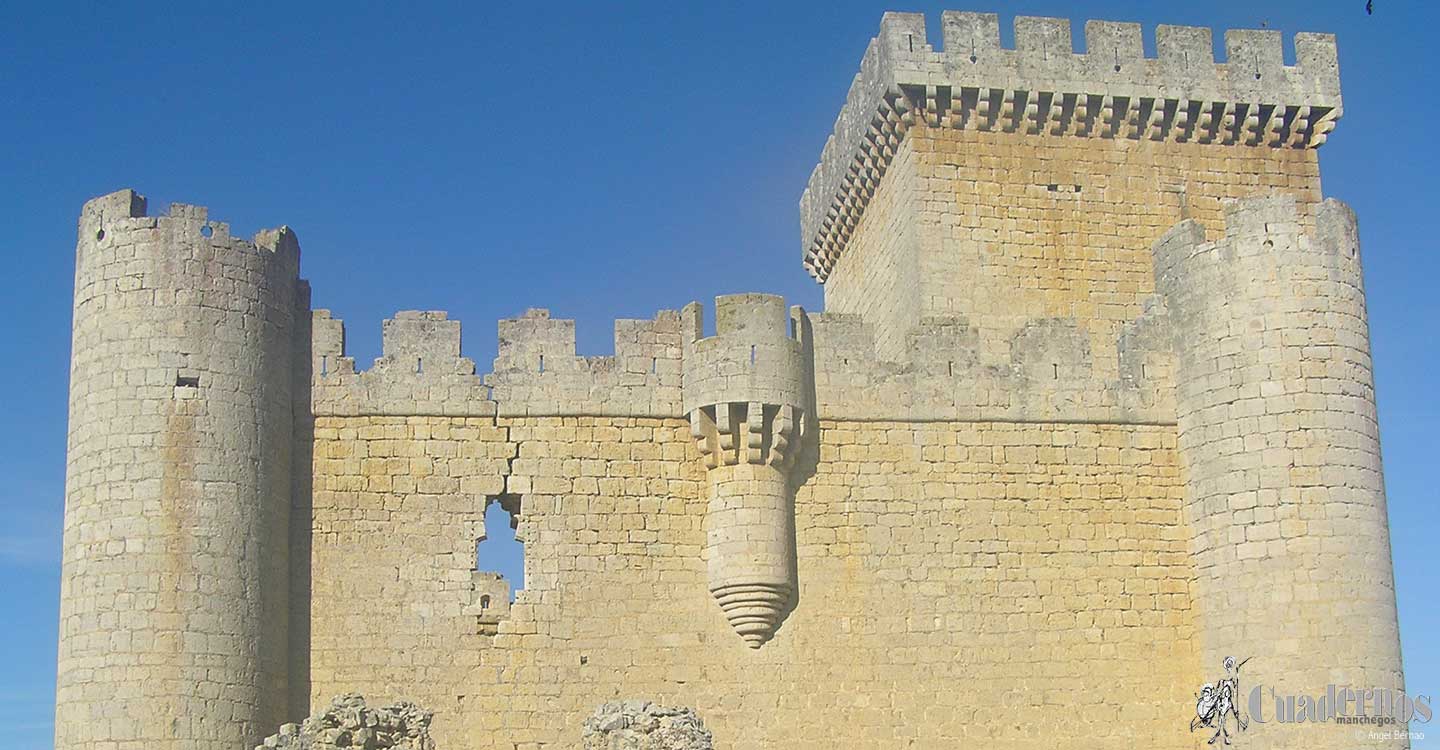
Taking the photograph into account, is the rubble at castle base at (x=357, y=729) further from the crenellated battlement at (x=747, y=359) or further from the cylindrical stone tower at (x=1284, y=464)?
the cylindrical stone tower at (x=1284, y=464)

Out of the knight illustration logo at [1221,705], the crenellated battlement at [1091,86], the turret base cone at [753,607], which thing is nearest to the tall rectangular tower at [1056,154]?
the crenellated battlement at [1091,86]

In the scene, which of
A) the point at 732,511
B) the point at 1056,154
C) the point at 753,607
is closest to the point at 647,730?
the point at 753,607

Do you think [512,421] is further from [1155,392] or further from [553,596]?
[1155,392]

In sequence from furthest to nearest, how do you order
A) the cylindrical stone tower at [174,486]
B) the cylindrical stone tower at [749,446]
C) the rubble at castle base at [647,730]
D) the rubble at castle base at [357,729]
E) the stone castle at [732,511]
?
the cylindrical stone tower at [749,446] → the stone castle at [732,511] → the cylindrical stone tower at [174,486] → the rubble at castle base at [357,729] → the rubble at castle base at [647,730]

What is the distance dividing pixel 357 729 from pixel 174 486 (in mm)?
2878

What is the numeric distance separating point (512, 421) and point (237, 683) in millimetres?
2973

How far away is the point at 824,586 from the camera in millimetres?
15758

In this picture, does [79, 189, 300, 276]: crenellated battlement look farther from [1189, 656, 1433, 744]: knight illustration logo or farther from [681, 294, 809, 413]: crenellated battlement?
[1189, 656, 1433, 744]: knight illustration logo

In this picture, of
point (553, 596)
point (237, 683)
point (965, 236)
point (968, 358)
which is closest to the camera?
point (237, 683)

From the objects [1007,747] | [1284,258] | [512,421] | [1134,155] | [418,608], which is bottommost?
[1007,747]

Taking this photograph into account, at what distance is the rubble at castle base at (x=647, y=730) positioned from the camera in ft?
41.8

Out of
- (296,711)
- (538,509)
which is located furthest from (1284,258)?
(296,711)

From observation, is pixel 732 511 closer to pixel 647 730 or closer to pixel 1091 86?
pixel 647 730

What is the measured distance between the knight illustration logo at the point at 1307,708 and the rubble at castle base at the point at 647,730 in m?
4.87
